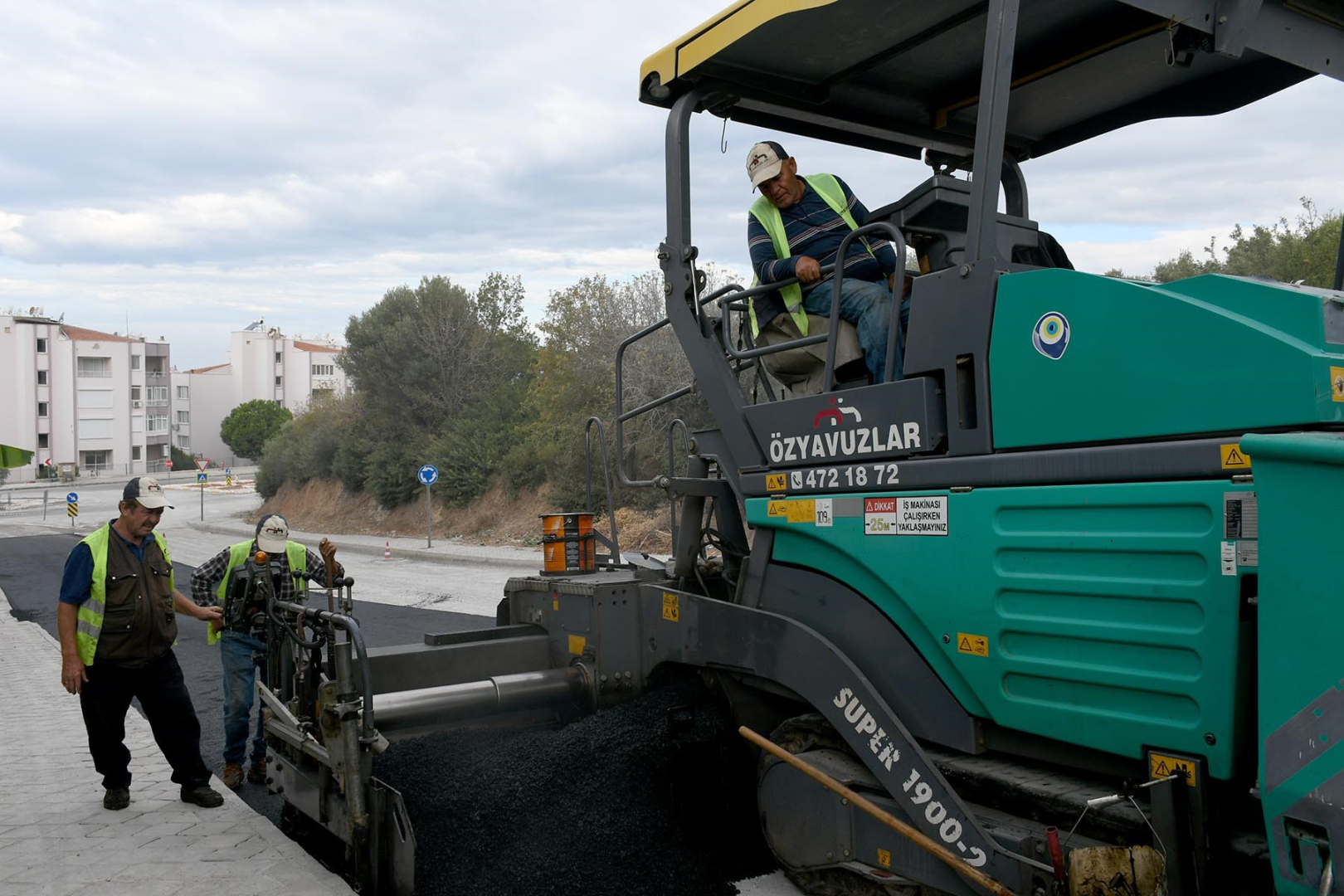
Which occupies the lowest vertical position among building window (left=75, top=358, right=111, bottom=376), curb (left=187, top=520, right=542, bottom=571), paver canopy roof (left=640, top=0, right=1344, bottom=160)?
curb (left=187, top=520, right=542, bottom=571)

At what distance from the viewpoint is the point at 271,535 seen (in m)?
6.42

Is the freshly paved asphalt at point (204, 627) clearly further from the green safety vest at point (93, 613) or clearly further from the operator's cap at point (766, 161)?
the operator's cap at point (766, 161)

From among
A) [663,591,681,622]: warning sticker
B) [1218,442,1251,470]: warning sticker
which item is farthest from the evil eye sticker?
[663,591,681,622]: warning sticker

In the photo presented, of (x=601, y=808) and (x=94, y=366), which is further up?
(x=94, y=366)

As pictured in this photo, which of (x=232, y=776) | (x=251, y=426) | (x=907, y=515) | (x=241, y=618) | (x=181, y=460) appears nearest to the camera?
(x=907, y=515)

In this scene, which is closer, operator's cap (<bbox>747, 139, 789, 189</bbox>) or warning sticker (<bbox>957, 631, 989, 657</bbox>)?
warning sticker (<bbox>957, 631, 989, 657</bbox>)

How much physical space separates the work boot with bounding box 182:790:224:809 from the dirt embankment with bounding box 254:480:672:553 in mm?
14265

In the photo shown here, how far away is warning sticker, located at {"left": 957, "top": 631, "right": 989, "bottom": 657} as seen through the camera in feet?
10.4

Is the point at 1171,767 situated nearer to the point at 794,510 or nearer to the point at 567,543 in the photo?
the point at 794,510

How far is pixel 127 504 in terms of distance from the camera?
5934 mm

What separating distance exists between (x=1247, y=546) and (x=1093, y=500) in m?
0.43

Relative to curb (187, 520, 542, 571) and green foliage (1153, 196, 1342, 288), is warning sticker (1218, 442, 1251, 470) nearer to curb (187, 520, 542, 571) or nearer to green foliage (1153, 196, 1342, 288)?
green foliage (1153, 196, 1342, 288)

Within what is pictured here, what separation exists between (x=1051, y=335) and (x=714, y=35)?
1847mm

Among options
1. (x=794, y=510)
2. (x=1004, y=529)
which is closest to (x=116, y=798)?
(x=794, y=510)
